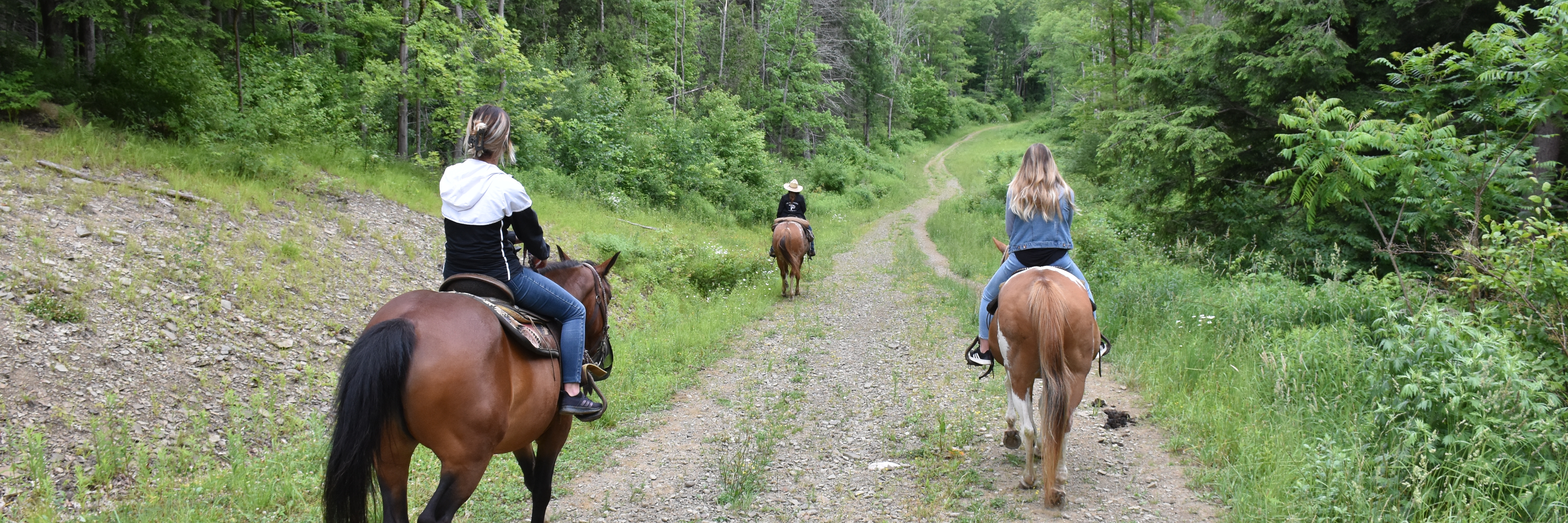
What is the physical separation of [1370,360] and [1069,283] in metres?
2.10

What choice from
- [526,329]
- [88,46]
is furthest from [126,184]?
[526,329]

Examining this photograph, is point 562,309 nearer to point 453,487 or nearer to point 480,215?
point 480,215

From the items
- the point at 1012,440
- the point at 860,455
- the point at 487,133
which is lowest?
the point at 860,455

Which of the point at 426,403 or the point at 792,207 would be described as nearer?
the point at 426,403

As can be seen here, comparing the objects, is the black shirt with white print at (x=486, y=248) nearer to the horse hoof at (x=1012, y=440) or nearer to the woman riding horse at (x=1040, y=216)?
the woman riding horse at (x=1040, y=216)

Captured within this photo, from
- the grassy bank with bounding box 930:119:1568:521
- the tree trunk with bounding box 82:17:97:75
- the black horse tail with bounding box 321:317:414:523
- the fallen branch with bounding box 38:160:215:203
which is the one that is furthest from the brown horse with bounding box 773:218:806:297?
the tree trunk with bounding box 82:17:97:75

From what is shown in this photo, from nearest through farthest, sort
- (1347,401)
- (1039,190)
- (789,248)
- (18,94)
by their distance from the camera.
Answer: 1. (1039,190)
2. (1347,401)
3. (18,94)
4. (789,248)

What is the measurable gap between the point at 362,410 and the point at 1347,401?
20.6 ft

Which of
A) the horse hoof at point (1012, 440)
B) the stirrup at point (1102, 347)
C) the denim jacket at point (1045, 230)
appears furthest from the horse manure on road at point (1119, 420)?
the denim jacket at point (1045, 230)

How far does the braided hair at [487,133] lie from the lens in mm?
3801

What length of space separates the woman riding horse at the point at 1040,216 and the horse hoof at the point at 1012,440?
2.70ft

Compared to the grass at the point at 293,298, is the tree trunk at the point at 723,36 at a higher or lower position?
higher

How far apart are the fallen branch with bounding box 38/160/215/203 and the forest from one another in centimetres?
123

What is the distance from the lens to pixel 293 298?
738 centimetres
